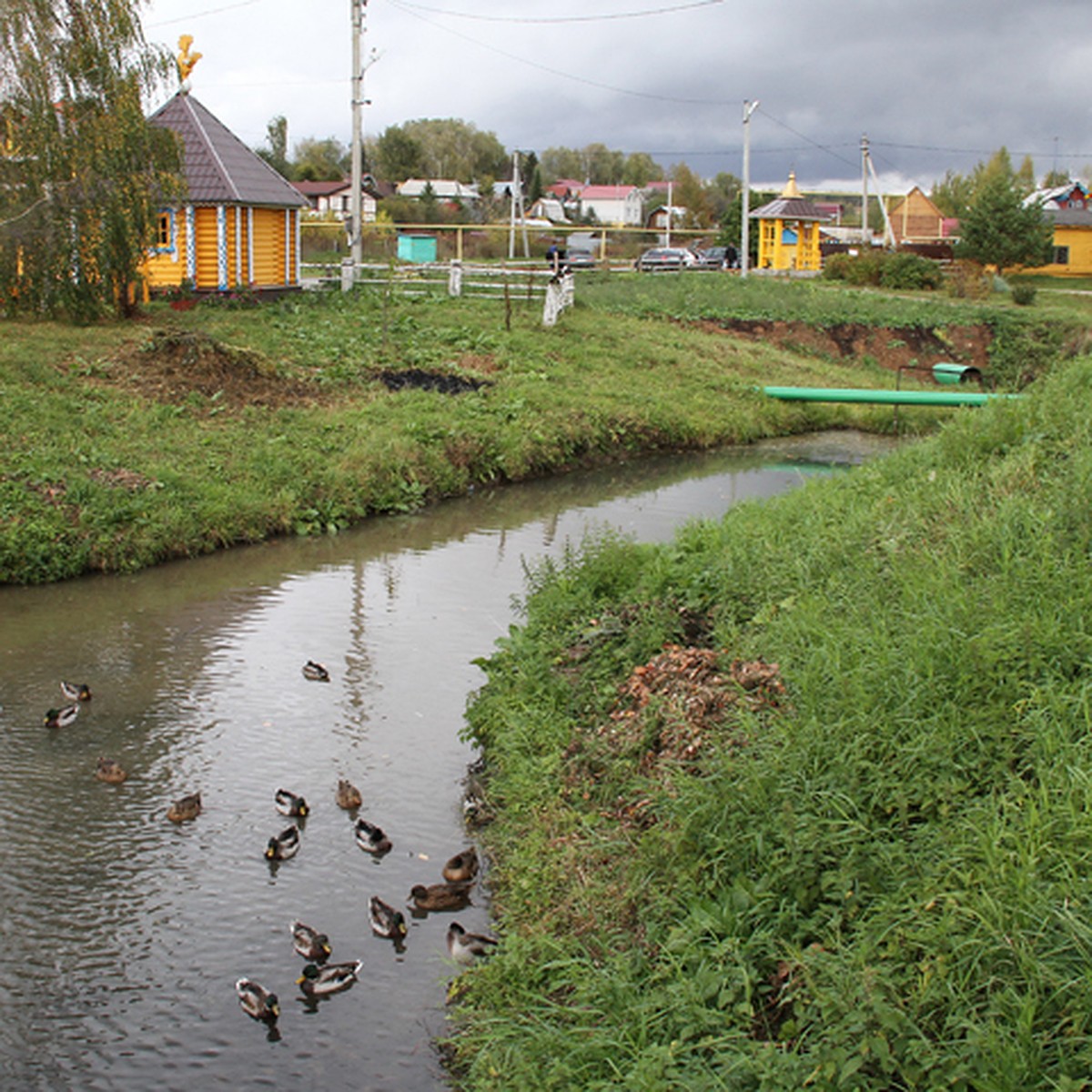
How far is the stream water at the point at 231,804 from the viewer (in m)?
5.91

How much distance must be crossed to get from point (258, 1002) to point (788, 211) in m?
51.8

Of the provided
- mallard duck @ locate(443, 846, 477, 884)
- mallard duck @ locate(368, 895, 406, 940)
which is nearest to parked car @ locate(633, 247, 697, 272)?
mallard duck @ locate(443, 846, 477, 884)

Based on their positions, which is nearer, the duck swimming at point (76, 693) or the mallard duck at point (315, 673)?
the duck swimming at point (76, 693)

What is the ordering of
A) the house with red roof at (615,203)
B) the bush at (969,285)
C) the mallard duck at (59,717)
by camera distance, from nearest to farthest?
1. the mallard duck at (59,717)
2. the bush at (969,285)
3. the house with red roof at (615,203)

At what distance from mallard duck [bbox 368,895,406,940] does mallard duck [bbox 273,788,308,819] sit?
1.33m

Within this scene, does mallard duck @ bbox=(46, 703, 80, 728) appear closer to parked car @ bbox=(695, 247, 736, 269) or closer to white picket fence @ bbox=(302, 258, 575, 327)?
white picket fence @ bbox=(302, 258, 575, 327)

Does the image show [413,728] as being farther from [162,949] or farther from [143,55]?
[143,55]

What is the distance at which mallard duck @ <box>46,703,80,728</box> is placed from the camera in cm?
941

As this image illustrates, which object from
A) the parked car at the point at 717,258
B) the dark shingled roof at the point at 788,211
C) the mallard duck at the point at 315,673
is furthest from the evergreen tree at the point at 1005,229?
the mallard duck at the point at 315,673

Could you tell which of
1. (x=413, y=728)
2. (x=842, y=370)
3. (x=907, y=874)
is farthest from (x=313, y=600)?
(x=842, y=370)

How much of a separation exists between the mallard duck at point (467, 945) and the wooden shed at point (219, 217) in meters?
23.8

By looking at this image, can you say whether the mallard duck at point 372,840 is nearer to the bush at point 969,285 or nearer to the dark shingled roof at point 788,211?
the bush at point 969,285

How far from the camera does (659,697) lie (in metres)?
7.38

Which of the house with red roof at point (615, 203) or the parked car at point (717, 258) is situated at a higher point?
the house with red roof at point (615, 203)
